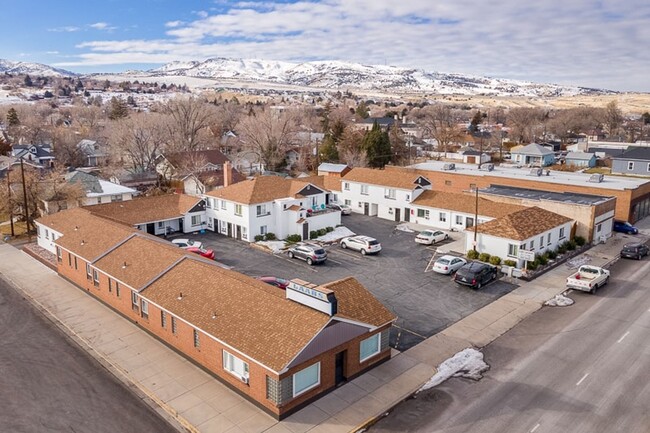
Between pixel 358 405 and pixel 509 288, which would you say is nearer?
pixel 358 405

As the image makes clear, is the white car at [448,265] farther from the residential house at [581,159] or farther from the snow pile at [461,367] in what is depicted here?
the residential house at [581,159]

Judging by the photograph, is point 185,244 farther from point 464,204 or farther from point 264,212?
point 464,204

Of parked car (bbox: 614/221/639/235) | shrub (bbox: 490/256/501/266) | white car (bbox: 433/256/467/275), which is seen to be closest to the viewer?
white car (bbox: 433/256/467/275)

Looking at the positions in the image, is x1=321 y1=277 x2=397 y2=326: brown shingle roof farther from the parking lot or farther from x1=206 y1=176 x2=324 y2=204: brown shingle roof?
x1=206 y1=176 x2=324 y2=204: brown shingle roof

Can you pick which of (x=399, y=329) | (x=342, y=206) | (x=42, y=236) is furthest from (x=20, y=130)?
(x=399, y=329)

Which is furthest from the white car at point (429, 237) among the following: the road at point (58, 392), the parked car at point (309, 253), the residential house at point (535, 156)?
the residential house at point (535, 156)

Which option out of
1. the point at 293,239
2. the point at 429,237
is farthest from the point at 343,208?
the point at 429,237

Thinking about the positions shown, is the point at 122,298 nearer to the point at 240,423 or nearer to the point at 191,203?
the point at 240,423

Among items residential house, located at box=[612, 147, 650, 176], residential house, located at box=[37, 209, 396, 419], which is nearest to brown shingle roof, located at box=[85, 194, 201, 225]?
residential house, located at box=[37, 209, 396, 419]
